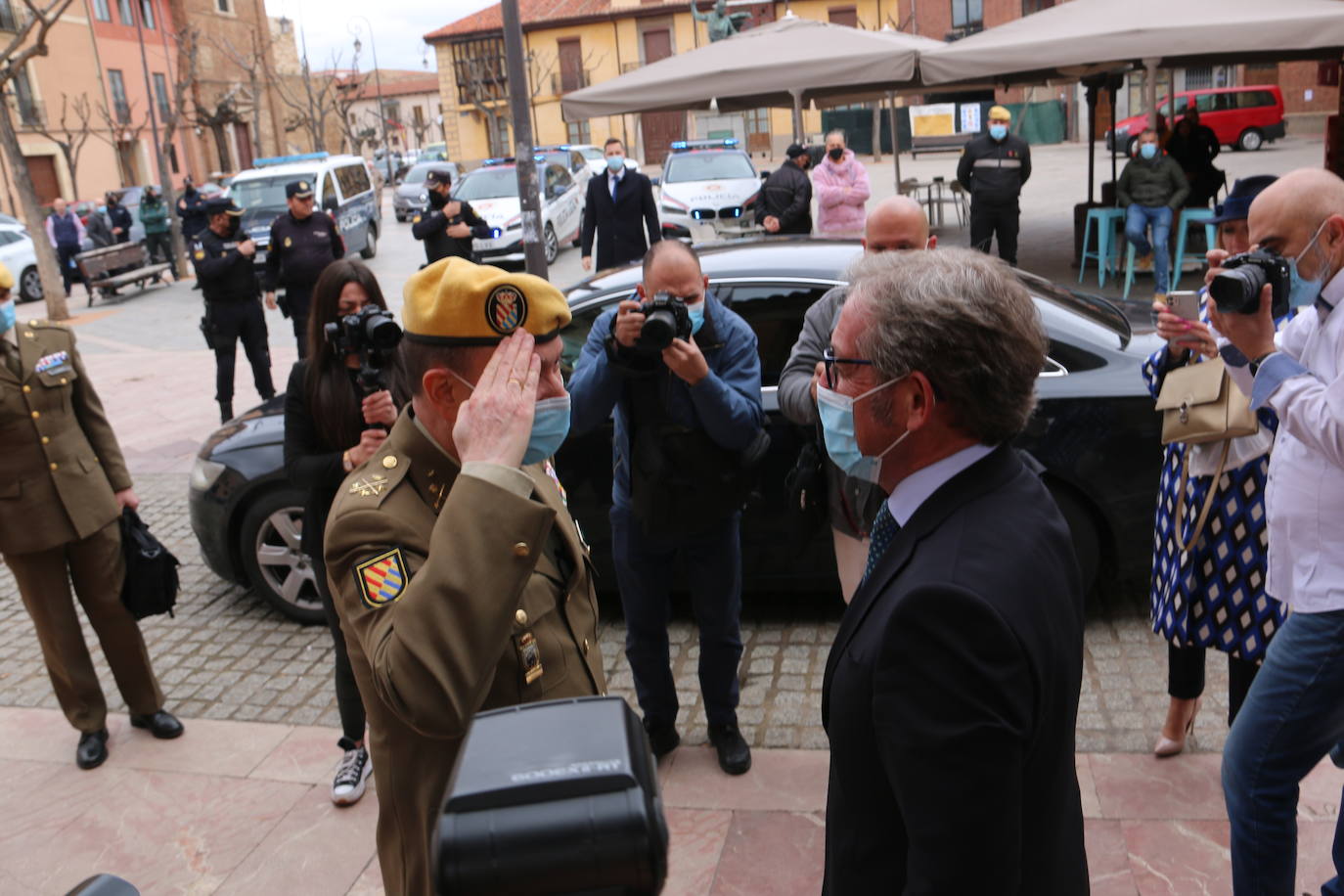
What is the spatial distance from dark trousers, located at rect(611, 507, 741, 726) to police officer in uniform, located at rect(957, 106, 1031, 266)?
9331 millimetres

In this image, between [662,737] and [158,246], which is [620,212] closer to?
[662,737]

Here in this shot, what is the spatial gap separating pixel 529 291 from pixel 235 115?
164 feet

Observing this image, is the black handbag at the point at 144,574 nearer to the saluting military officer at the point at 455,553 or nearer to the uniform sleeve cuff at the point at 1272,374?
the saluting military officer at the point at 455,553

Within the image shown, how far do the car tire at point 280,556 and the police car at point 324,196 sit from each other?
1566 cm

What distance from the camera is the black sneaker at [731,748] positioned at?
4.00 metres

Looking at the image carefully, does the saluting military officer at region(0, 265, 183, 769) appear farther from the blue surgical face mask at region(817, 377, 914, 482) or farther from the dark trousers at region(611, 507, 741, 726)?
the blue surgical face mask at region(817, 377, 914, 482)

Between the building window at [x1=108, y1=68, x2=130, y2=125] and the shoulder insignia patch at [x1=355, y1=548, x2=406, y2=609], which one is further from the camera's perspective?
the building window at [x1=108, y1=68, x2=130, y2=125]

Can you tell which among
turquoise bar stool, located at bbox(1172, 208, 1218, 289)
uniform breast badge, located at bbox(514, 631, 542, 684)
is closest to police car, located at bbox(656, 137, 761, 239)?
turquoise bar stool, located at bbox(1172, 208, 1218, 289)

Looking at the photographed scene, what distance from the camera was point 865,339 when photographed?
1731mm

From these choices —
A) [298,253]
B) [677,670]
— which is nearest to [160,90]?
[298,253]

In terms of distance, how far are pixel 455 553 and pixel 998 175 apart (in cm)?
1197

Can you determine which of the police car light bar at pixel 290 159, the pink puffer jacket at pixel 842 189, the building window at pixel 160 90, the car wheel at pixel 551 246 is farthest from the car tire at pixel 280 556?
the building window at pixel 160 90

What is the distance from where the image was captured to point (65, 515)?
427 centimetres

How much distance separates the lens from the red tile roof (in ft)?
184
